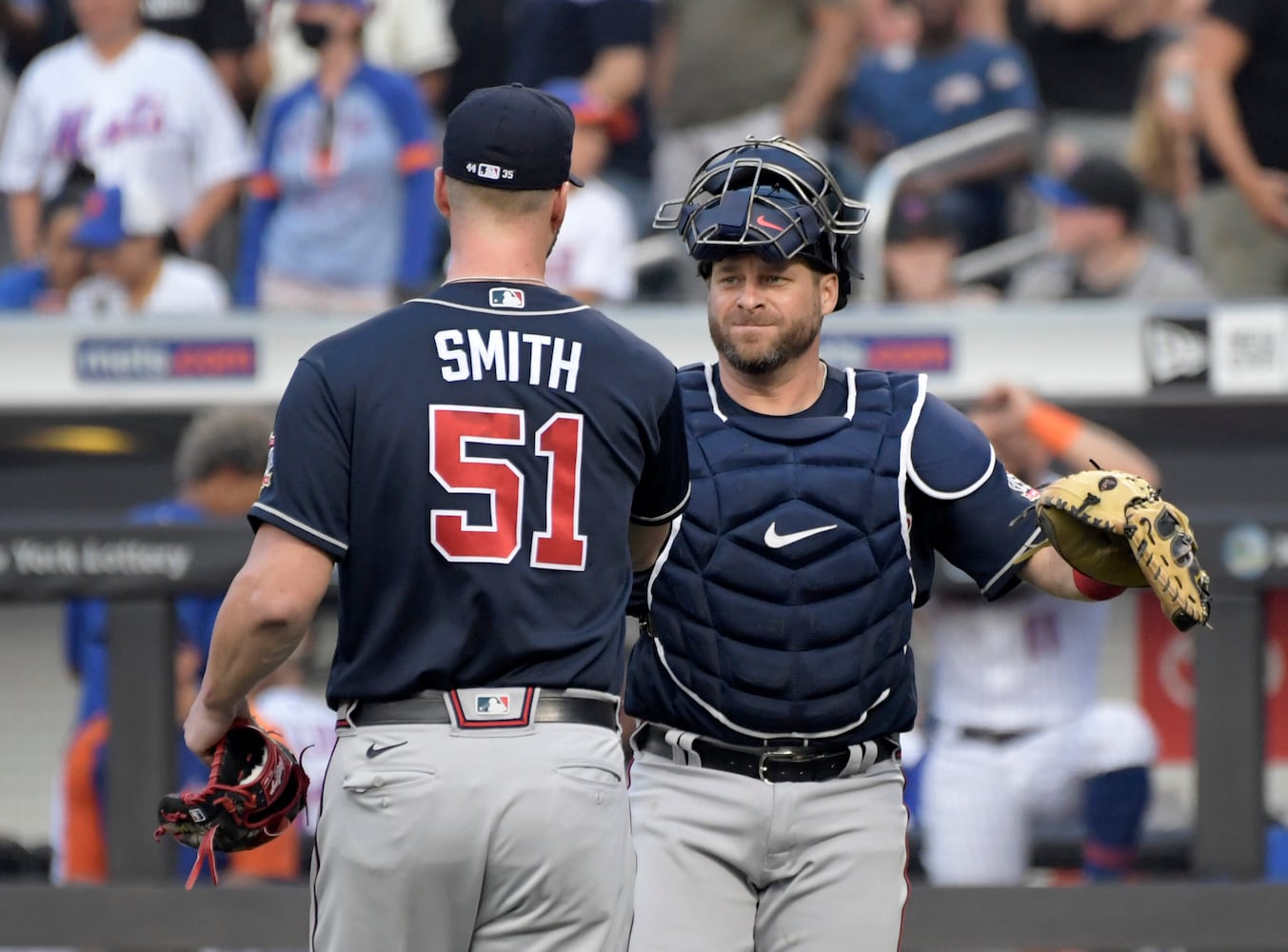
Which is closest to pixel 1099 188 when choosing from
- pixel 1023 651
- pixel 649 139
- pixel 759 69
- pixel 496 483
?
pixel 759 69

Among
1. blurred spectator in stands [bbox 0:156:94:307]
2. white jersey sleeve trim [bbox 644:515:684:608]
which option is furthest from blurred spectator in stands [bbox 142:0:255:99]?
white jersey sleeve trim [bbox 644:515:684:608]

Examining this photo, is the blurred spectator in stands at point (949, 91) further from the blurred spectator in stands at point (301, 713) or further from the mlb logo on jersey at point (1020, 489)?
the mlb logo on jersey at point (1020, 489)

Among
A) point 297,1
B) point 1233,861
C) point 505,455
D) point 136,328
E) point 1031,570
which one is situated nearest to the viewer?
point 505,455

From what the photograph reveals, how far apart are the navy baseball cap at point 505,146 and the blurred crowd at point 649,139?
13.3ft

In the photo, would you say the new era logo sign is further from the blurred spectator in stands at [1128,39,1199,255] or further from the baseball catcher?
the blurred spectator in stands at [1128,39,1199,255]

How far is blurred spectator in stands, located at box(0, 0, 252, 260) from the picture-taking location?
729cm

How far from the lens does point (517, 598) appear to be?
2.75 meters

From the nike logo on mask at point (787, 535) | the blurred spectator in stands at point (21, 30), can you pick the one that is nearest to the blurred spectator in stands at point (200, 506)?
the nike logo on mask at point (787, 535)

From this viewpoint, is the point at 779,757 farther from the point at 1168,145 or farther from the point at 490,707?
the point at 1168,145

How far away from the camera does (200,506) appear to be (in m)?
5.18

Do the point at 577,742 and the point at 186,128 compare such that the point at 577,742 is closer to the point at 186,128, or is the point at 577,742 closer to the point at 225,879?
the point at 225,879

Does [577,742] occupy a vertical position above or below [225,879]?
above

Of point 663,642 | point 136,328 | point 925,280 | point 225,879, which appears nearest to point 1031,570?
point 663,642

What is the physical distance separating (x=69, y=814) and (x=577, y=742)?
8.07 ft
